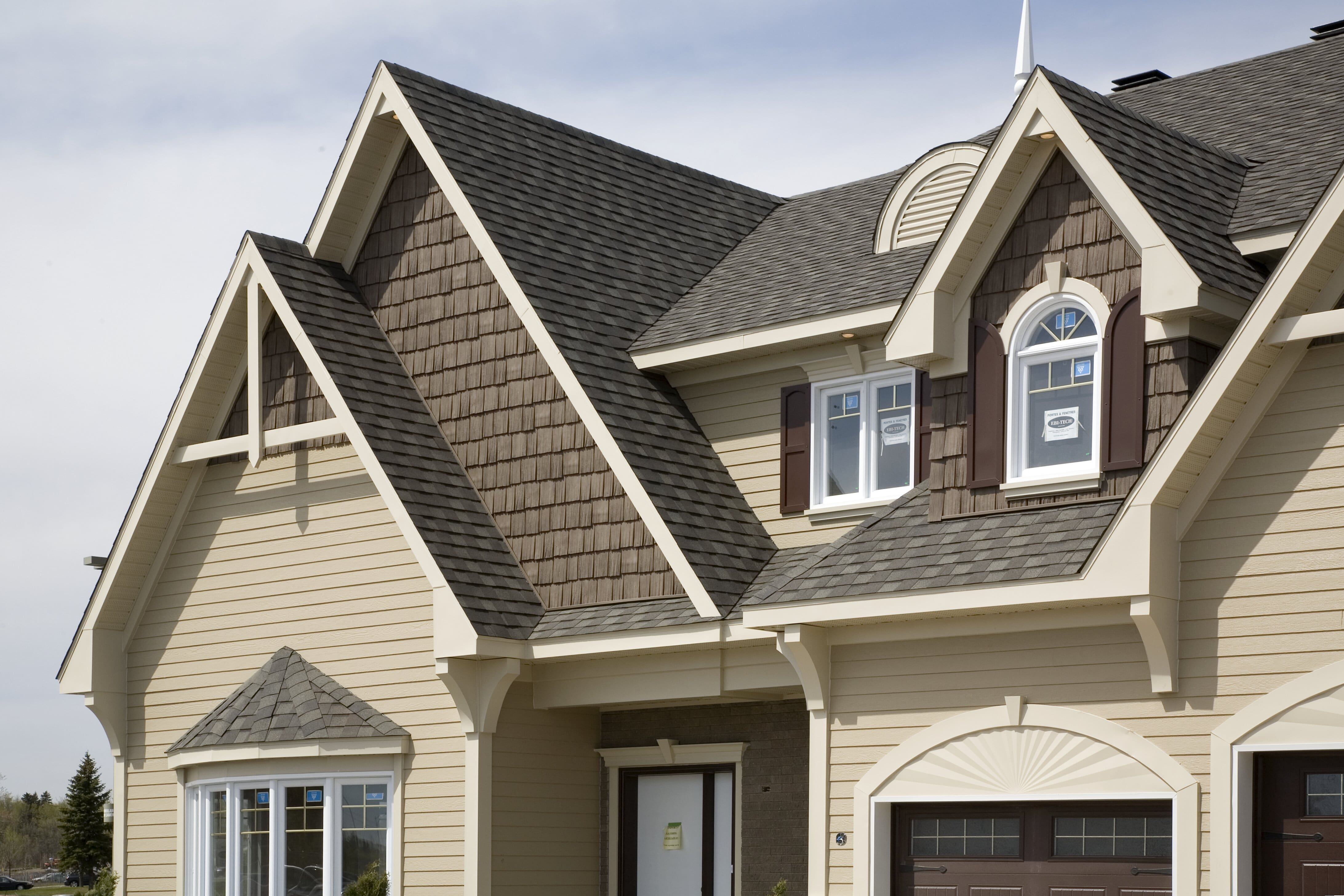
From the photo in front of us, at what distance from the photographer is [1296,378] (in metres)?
12.4

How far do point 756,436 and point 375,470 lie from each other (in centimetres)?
377

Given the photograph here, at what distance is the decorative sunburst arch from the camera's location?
40.5 feet

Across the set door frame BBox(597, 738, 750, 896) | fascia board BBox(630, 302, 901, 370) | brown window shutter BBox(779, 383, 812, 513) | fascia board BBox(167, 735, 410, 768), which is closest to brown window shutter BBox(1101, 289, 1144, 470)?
fascia board BBox(630, 302, 901, 370)

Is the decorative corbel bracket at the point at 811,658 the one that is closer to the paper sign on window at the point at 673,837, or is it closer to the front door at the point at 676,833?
the front door at the point at 676,833

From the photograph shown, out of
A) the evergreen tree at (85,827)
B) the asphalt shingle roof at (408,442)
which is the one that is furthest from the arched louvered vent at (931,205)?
the evergreen tree at (85,827)

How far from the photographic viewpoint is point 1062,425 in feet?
45.3

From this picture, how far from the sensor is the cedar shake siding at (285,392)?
62.5 feet

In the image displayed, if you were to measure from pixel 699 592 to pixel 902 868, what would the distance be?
10.3 ft

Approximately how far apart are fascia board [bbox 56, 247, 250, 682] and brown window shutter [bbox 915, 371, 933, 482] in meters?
7.60

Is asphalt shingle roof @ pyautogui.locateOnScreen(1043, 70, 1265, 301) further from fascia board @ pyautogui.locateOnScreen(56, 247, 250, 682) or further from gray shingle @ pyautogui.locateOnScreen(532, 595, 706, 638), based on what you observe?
fascia board @ pyautogui.locateOnScreen(56, 247, 250, 682)

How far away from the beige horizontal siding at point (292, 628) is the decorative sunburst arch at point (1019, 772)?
4.60 metres

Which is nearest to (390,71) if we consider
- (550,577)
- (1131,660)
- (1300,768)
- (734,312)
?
(734,312)

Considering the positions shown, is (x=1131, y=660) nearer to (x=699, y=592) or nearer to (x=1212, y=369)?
(x=1212, y=369)

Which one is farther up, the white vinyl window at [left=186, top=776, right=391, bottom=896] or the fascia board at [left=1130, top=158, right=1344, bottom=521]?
the fascia board at [left=1130, top=158, right=1344, bottom=521]
